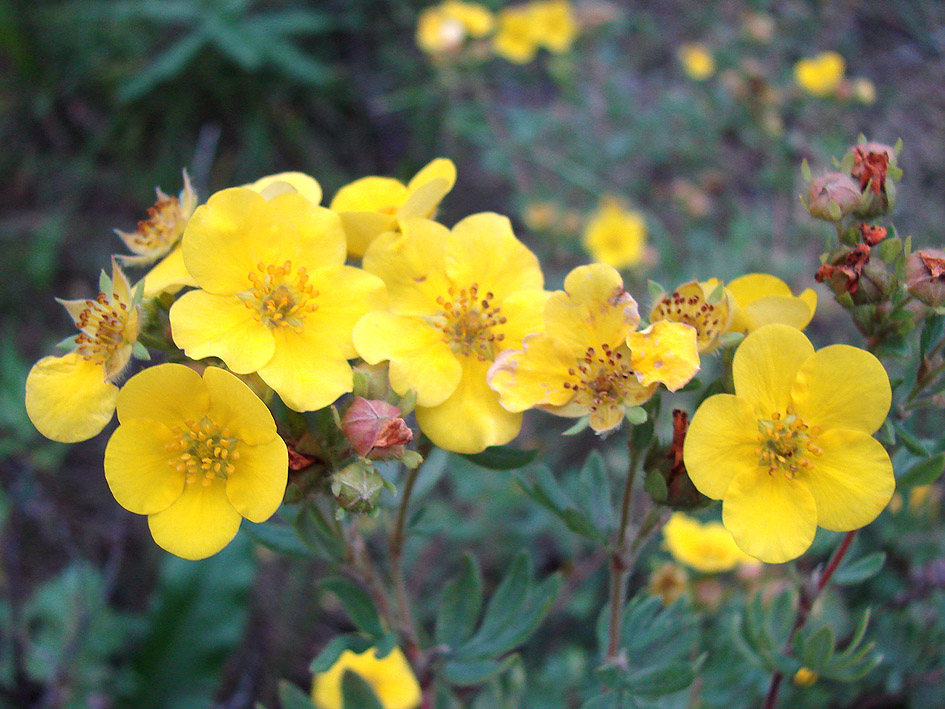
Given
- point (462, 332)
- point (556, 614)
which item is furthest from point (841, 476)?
point (556, 614)

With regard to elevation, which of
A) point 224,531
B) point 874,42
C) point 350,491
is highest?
point 874,42

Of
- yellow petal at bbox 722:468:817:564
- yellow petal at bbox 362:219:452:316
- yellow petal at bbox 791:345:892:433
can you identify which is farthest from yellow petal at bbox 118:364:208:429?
yellow petal at bbox 791:345:892:433

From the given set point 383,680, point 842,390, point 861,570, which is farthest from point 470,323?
point 383,680

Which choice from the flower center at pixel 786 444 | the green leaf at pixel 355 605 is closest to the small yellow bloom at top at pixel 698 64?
the flower center at pixel 786 444

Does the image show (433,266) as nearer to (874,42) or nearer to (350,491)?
(350,491)

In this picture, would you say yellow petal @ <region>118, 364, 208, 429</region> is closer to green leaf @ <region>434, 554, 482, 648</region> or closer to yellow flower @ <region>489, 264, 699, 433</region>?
yellow flower @ <region>489, 264, 699, 433</region>

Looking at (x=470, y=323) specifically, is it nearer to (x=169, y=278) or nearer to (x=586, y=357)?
(x=586, y=357)

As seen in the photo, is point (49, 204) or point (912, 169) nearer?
point (912, 169)

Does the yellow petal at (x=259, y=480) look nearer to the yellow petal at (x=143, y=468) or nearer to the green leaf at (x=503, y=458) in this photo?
the yellow petal at (x=143, y=468)
